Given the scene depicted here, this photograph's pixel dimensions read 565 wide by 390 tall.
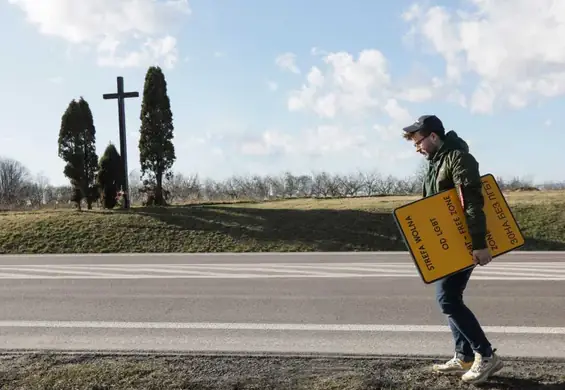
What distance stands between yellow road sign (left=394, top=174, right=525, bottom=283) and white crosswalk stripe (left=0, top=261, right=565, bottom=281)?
6144mm

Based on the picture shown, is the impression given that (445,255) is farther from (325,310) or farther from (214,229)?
(214,229)

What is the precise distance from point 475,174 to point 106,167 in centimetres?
2276

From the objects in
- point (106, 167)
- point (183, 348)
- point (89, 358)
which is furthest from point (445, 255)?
point (106, 167)

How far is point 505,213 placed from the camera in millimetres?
4168

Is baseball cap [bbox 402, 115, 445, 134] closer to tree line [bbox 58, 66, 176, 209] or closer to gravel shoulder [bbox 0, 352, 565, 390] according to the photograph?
gravel shoulder [bbox 0, 352, 565, 390]

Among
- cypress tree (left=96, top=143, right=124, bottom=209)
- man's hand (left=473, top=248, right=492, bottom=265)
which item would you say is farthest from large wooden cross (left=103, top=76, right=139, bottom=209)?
man's hand (left=473, top=248, right=492, bottom=265)

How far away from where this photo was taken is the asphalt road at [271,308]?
18.7ft

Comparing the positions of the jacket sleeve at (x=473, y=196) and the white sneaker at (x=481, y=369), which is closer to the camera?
the jacket sleeve at (x=473, y=196)

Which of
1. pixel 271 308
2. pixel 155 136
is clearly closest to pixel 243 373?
pixel 271 308

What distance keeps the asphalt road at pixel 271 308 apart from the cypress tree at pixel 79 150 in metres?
14.3

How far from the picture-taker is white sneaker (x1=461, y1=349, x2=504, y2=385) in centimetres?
405

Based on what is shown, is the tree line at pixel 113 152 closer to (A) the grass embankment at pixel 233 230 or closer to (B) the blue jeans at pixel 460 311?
(A) the grass embankment at pixel 233 230

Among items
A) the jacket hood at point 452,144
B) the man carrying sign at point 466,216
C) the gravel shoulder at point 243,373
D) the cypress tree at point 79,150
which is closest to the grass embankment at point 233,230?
the cypress tree at point 79,150

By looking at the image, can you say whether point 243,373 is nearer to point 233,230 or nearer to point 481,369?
point 481,369
